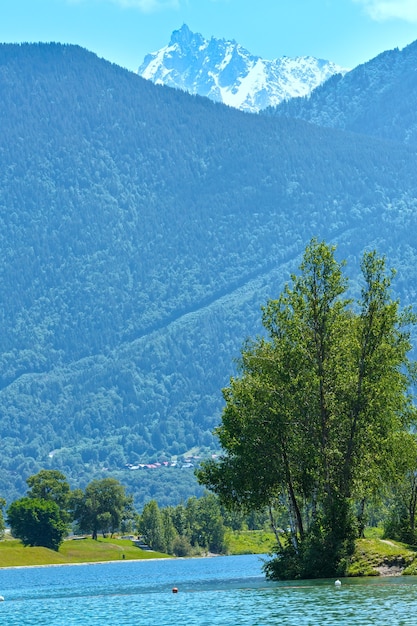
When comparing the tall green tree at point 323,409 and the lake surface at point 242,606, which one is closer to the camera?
the lake surface at point 242,606

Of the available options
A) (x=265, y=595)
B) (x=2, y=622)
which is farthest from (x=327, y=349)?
(x=2, y=622)

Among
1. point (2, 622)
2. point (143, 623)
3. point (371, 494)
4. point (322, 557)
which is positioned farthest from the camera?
point (371, 494)

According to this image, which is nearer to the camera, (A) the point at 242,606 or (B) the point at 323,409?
(A) the point at 242,606

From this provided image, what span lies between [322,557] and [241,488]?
33.0 ft

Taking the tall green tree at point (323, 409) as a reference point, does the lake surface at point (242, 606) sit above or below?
below

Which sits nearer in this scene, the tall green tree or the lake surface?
the lake surface

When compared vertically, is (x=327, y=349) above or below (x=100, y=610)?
above

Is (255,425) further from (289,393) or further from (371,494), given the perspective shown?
(371,494)

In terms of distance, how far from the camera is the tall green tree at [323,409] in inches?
3669

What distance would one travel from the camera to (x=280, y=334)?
324ft

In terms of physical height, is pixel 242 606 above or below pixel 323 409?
below

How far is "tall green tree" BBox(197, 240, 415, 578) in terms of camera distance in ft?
306

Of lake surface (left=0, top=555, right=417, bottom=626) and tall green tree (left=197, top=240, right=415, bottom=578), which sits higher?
tall green tree (left=197, top=240, right=415, bottom=578)

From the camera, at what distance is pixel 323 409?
93062 millimetres
